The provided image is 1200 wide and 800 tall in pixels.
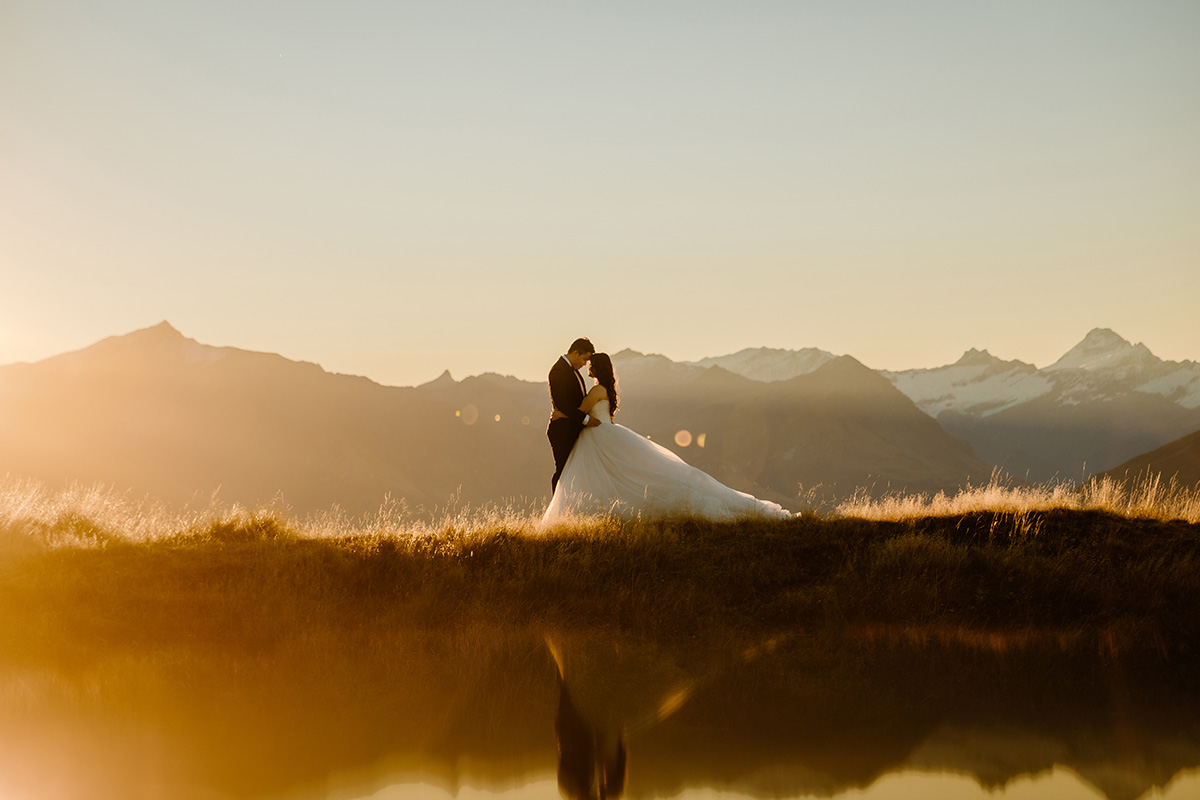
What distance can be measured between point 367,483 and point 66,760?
7049 inches

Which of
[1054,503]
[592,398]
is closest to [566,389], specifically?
[592,398]

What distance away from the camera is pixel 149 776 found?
573cm

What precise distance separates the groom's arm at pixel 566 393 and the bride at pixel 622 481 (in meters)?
0.16

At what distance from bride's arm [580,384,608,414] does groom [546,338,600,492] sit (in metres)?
0.08

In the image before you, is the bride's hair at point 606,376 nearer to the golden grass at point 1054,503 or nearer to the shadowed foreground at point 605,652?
the shadowed foreground at point 605,652

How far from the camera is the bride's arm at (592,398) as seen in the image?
14477 mm

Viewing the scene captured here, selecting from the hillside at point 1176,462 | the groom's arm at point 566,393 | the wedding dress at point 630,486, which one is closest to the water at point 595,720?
the wedding dress at point 630,486

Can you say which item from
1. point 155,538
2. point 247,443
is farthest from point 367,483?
point 155,538

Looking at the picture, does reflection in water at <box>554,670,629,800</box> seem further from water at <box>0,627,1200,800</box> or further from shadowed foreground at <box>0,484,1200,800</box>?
shadowed foreground at <box>0,484,1200,800</box>

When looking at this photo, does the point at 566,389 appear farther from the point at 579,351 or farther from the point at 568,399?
A: the point at 579,351

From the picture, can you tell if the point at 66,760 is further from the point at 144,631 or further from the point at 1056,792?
the point at 1056,792

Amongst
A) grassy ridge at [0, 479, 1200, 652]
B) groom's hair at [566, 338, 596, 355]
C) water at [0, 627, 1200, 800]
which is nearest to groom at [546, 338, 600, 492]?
groom's hair at [566, 338, 596, 355]

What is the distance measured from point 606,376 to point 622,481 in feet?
6.22

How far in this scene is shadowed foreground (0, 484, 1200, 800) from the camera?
20.0 ft
